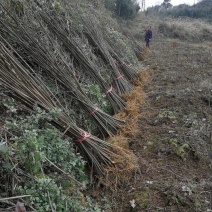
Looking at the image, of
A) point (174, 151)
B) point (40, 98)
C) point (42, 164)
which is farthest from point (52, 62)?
point (174, 151)

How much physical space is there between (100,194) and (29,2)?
293 cm

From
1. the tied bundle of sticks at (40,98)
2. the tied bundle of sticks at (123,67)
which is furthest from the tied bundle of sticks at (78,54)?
the tied bundle of sticks at (123,67)

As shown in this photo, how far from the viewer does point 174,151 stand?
3.28m

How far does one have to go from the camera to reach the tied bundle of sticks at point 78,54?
4090mm

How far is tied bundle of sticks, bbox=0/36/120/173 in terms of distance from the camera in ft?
8.44

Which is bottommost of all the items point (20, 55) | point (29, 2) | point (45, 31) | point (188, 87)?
point (188, 87)

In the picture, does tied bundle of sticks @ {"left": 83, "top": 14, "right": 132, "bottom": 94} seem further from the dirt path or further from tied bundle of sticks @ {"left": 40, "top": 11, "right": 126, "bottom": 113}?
tied bundle of sticks @ {"left": 40, "top": 11, "right": 126, "bottom": 113}

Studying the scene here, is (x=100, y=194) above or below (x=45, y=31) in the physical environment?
below

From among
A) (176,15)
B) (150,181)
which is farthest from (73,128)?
(176,15)

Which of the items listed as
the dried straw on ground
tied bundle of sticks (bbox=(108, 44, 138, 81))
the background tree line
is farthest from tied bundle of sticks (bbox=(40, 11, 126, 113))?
the background tree line

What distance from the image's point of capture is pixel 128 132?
3.74m

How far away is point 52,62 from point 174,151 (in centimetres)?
183

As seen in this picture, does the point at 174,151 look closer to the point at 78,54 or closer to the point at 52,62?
the point at 52,62

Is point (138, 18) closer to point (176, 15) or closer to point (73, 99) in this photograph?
point (176, 15)
